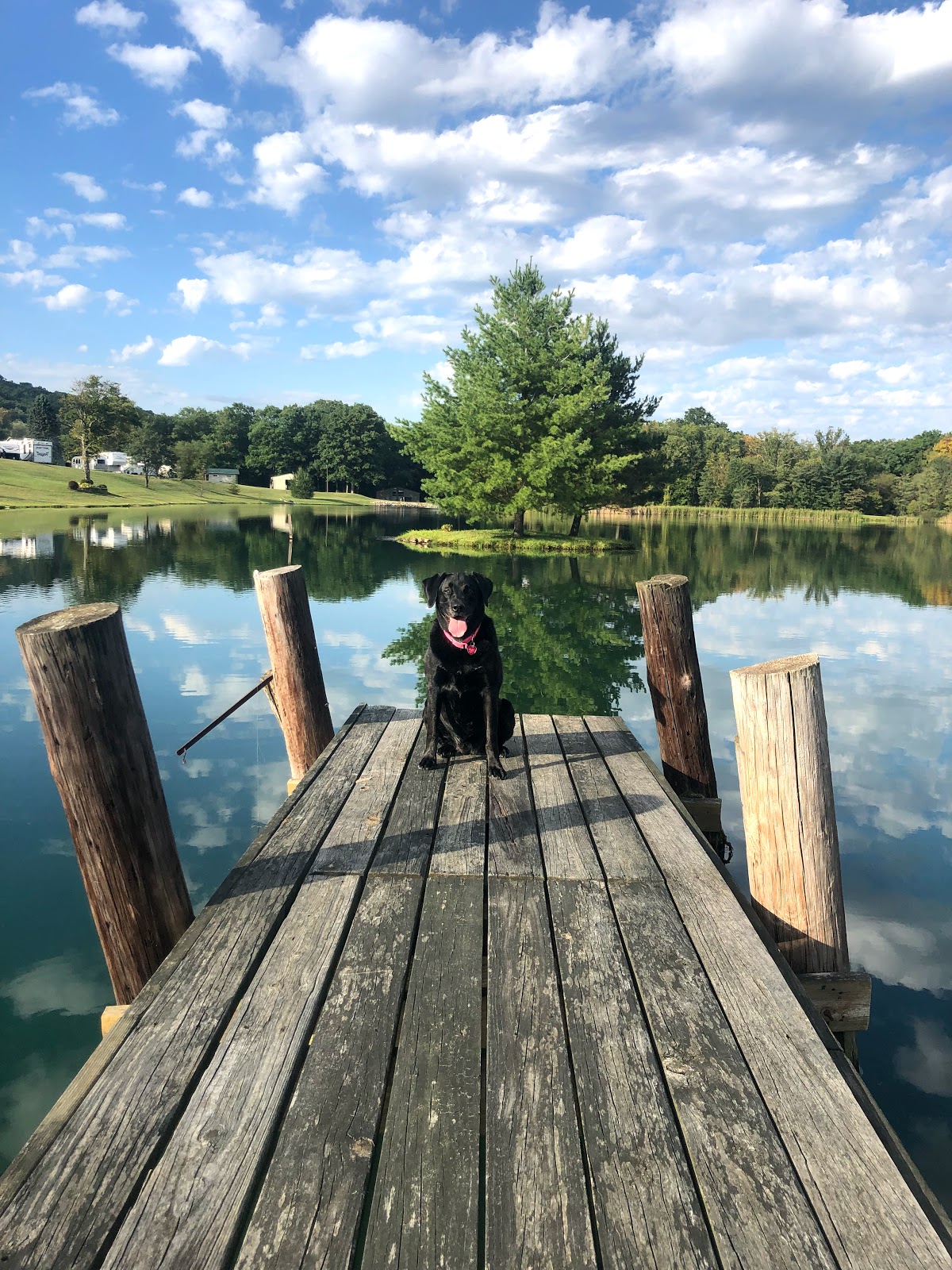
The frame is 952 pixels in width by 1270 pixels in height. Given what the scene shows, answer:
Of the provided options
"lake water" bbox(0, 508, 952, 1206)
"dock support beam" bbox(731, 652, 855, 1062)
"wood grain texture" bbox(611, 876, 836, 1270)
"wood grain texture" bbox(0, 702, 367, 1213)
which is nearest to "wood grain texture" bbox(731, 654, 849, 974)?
"dock support beam" bbox(731, 652, 855, 1062)

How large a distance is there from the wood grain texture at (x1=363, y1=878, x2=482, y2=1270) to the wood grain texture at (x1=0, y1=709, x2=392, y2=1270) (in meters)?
0.57

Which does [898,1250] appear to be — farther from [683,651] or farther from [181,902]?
[683,651]

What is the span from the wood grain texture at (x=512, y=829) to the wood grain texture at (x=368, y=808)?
1.86 feet

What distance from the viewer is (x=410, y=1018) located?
217 centimetres

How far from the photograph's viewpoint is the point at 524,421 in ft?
102

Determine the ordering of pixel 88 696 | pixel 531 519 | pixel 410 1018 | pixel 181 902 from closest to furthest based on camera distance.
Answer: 1. pixel 410 1018
2. pixel 88 696
3. pixel 181 902
4. pixel 531 519

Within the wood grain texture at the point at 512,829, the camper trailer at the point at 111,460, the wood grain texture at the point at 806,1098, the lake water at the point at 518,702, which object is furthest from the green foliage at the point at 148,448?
the wood grain texture at the point at 806,1098

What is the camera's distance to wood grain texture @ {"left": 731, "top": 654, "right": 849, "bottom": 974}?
3.06m

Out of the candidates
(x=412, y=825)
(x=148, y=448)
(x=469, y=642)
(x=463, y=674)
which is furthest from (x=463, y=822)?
(x=148, y=448)

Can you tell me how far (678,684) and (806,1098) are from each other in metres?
3.25

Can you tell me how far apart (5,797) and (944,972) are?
749cm

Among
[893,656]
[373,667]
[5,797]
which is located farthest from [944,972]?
[893,656]

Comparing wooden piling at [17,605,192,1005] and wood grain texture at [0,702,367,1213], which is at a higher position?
wooden piling at [17,605,192,1005]

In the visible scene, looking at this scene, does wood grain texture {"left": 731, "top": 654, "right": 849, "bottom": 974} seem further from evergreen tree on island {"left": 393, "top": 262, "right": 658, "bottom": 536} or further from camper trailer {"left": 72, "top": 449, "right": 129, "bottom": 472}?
camper trailer {"left": 72, "top": 449, "right": 129, "bottom": 472}
